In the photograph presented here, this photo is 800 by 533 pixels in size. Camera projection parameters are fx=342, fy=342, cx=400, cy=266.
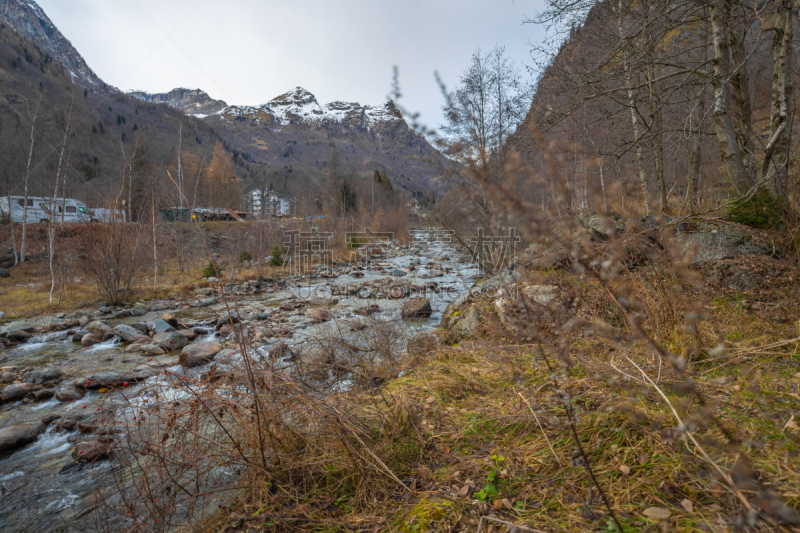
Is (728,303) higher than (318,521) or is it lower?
higher

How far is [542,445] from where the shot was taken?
1.93 m

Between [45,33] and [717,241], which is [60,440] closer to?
[717,241]

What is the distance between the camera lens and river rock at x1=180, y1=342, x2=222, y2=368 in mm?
5805

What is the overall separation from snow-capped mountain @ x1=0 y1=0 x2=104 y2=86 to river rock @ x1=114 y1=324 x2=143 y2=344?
164649 mm

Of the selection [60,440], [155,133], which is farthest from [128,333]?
[155,133]

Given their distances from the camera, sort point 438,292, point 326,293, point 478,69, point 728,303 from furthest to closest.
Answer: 1. point 478,69
2. point 326,293
3. point 438,292
4. point 728,303

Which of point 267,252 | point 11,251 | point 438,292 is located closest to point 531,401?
point 438,292

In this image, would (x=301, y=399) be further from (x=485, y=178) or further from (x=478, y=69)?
(x=478, y=69)

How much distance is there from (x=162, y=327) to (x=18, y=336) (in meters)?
2.83

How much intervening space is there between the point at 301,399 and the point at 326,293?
9801 millimetres

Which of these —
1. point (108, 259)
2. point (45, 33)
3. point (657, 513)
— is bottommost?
point (657, 513)

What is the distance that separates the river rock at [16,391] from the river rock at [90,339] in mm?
2330

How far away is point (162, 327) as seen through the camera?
25.9ft

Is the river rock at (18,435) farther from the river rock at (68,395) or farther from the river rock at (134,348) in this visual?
the river rock at (134,348)
